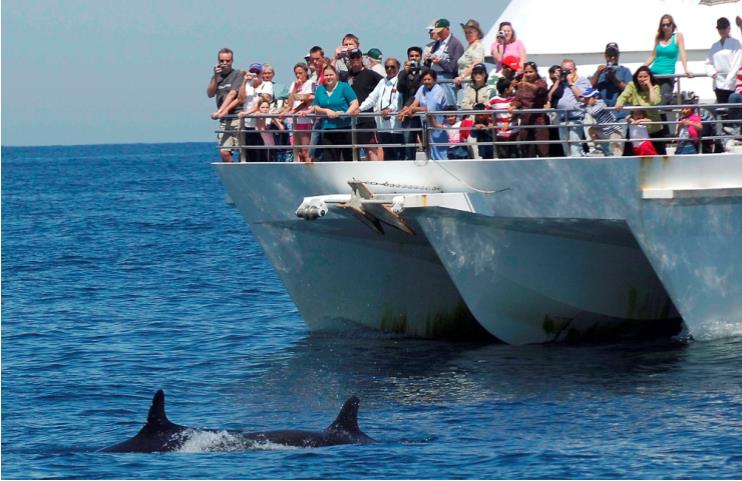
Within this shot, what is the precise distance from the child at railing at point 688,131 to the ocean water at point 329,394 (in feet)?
9.53

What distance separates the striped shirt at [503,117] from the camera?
890 inches

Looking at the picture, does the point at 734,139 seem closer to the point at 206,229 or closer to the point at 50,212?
the point at 206,229

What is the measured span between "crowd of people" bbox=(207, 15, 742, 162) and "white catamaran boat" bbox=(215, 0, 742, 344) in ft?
1.45

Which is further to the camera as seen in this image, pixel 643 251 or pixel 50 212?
pixel 50 212

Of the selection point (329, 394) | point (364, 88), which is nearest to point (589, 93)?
point (364, 88)

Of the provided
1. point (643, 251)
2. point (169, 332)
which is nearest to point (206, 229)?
point (169, 332)

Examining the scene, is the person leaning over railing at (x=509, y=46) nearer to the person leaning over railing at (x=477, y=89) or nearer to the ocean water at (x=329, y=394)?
the person leaning over railing at (x=477, y=89)

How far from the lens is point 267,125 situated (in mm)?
24828

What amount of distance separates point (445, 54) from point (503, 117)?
196 centimetres

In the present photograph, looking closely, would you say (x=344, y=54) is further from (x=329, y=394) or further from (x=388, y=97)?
(x=329, y=394)

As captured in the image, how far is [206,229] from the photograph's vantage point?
196 ft

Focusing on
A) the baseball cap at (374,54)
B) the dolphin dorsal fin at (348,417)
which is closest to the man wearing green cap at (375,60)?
the baseball cap at (374,54)

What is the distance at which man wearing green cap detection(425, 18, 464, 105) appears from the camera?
2430cm

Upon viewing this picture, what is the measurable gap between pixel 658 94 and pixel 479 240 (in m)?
3.44
